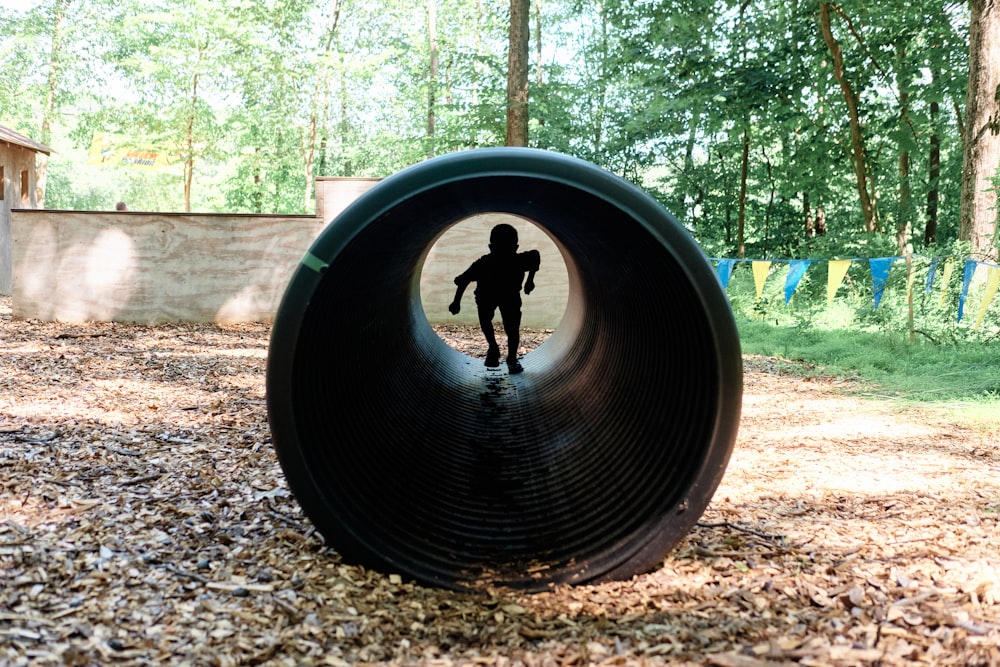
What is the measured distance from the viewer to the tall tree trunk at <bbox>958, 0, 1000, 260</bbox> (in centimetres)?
897

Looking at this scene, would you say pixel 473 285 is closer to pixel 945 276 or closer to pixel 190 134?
pixel 945 276

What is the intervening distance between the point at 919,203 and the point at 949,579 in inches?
676

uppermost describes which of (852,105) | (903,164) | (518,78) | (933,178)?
(518,78)

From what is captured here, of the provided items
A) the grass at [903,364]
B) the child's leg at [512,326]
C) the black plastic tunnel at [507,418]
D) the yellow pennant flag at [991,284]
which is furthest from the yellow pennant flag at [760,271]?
the black plastic tunnel at [507,418]

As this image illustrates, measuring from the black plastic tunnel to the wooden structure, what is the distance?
15729 mm

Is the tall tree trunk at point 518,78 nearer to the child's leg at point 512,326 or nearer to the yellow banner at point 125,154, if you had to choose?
the child's leg at point 512,326

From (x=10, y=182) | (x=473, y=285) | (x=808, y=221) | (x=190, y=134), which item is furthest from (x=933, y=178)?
(x=190, y=134)

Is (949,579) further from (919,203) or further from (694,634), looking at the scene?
(919,203)

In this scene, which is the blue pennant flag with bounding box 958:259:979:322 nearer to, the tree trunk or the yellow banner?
the tree trunk

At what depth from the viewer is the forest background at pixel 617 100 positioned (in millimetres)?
14211

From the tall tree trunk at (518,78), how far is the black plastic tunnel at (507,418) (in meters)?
9.27

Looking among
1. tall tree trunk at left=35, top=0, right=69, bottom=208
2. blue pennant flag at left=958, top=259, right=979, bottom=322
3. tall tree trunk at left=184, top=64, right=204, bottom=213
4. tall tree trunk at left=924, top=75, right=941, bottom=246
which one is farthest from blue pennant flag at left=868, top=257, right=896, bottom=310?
tall tree trunk at left=35, top=0, right=69, bottom=208

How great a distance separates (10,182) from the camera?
17.3m

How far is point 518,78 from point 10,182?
11158 millimetres
